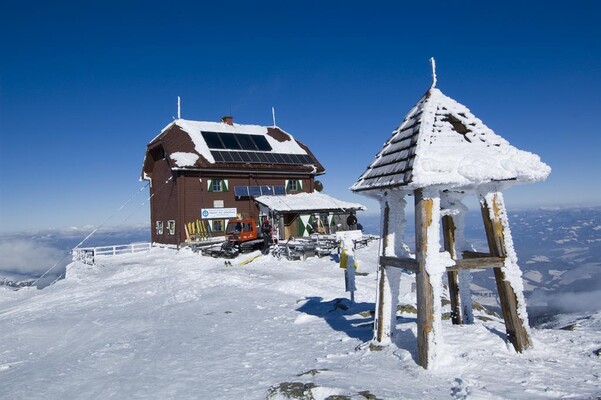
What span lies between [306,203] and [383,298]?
22.8 meters

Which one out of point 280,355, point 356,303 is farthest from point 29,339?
point 356,303

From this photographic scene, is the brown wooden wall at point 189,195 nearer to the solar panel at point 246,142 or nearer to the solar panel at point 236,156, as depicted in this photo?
the solar panel at point 236,156

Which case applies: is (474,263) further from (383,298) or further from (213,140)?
(213,140)

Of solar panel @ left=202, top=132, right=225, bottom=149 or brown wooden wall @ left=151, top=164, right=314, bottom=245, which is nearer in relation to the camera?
brown wooden wall @ left=151, top=164, right=314, bottom=245

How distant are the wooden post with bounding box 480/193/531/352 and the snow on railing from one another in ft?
84.6

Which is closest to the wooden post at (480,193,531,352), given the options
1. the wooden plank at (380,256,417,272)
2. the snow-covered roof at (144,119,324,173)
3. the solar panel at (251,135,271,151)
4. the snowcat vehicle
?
the wooden plank at (380,256,417,272)

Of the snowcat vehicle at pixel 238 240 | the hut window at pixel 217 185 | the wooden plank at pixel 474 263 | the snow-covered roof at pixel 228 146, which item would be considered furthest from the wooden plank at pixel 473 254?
the hut window at pixel 217 185

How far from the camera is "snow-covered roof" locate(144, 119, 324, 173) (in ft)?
103

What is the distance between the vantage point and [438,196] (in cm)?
677

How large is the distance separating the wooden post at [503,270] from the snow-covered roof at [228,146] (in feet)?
82.9

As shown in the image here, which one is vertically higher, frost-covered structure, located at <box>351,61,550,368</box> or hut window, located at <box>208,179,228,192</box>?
hut window, located at <box>208,179,228,192</box>

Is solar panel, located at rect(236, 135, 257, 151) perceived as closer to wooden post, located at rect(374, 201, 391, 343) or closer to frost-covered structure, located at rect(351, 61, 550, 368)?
frost-covered structure, located at rect(351, 61, 550, 368)

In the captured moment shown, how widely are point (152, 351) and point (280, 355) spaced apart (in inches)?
123

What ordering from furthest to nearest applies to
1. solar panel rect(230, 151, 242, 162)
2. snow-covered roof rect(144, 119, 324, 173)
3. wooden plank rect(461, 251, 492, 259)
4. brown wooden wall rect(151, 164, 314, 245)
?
solar panel rect(230, 151, 242, 162) → snow-covered roof rect(144, 119, 324, 173) → brown wooden wall rect(151, 164, 314, 245) → wooden plank rect(461, 251, 492, 259)
